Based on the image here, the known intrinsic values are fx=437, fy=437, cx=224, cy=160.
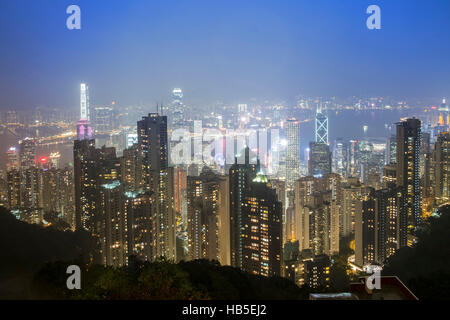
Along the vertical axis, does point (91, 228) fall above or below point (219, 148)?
below

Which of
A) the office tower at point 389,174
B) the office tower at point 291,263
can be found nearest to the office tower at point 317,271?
the office tower at point 291,263

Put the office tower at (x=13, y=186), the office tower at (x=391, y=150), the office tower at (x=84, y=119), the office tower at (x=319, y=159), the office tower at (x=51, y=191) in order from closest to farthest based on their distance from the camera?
the office tower at (x=84, y=119) → the office tower at (x=13, y=186) → the office tower at (x=51, y=191) → the office tower at (x=391, y=150) → the office tower at (x=319, y=159)

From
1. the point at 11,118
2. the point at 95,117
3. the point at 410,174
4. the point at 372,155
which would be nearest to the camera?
the point at 11,118

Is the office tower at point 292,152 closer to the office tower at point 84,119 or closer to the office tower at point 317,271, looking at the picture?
the office tower at point 317,271

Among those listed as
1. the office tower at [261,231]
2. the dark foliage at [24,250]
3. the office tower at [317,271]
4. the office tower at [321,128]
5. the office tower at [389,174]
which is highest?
the office tower at [321,128]

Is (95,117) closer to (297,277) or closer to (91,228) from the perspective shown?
(91,228)

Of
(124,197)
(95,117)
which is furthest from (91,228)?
(95,117)
